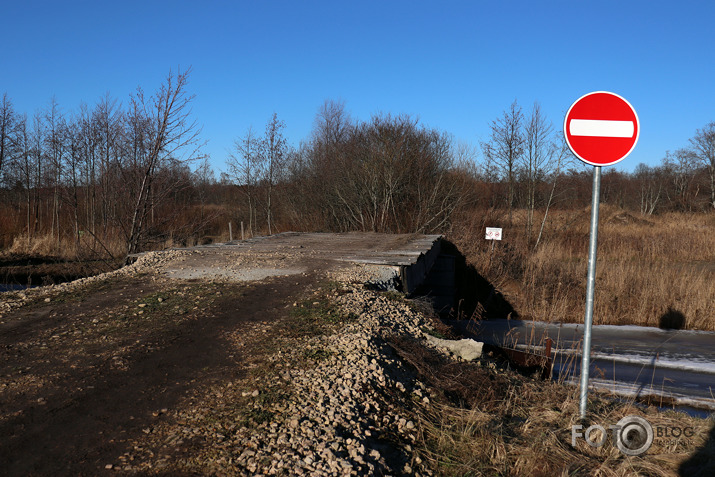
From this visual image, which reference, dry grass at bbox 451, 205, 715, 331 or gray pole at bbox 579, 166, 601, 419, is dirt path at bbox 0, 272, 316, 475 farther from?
dry grass at bbox 451, 205, 715, 331

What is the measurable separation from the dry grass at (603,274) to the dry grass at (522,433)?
7300 mm

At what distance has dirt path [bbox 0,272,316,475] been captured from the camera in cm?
276

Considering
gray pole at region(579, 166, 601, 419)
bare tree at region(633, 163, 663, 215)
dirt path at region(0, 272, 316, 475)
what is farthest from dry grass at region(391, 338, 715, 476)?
bare tree at region(633, 163, 663, 215)

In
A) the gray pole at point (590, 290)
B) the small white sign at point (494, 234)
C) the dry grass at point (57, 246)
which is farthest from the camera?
the dry grass at point (57, 246)

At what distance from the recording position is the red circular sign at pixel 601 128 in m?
3.50

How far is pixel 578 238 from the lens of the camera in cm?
2227

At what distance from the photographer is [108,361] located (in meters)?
3.88

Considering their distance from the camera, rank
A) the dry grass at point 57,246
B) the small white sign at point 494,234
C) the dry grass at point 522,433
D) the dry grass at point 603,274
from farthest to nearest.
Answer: the dry grass at point 57,246 < the small white sign at point 494,234 < the dry grass at point 603,274 < the dry grass at point 522,433

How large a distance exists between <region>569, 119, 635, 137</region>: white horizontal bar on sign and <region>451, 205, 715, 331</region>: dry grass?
8.15 meters

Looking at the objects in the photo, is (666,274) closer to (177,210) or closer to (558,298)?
(558,298)

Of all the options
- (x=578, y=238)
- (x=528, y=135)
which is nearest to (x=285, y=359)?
(x=528, y=135)

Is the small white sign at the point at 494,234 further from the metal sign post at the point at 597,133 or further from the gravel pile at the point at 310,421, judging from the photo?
the metal sign post at the point at 597,133

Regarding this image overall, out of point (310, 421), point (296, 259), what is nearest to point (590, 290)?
point (310, 421)

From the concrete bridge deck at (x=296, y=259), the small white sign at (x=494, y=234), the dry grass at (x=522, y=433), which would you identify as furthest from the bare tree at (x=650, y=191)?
the dry grass at (x=522, y=433)
